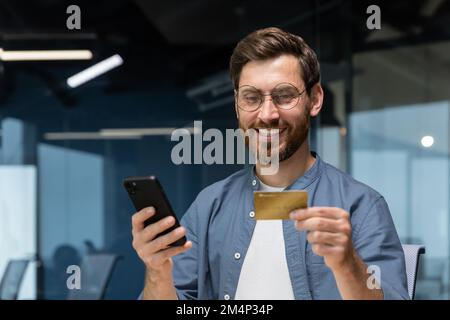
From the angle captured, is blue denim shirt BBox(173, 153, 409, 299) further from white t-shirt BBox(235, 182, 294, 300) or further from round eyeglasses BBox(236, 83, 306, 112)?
round eyeglasses BBox(236, 83, 306, 112)

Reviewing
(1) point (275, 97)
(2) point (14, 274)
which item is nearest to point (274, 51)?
(1) point (275, 97)

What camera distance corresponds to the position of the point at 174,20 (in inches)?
150

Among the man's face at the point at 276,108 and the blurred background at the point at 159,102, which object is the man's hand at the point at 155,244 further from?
the blurred background at the point at 159,102

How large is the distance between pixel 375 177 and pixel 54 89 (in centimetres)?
180

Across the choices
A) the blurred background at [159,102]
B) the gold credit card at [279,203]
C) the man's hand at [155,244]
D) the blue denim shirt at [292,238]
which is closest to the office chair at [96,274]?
the blurred background at [159,102]

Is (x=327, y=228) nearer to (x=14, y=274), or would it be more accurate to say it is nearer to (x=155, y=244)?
(x=155, y=244)

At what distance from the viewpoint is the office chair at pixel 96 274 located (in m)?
3.10

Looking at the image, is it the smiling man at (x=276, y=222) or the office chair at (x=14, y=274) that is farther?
the office chair at (x=14, y=274)

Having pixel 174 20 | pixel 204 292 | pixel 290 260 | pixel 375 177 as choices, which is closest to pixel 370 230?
pixel 290 260

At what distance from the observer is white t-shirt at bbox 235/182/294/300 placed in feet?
4.14

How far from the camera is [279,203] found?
3.57 feet

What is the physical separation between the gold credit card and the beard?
0.21 metres

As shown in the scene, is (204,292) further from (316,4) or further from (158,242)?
(316,4)

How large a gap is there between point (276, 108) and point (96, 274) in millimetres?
2416
